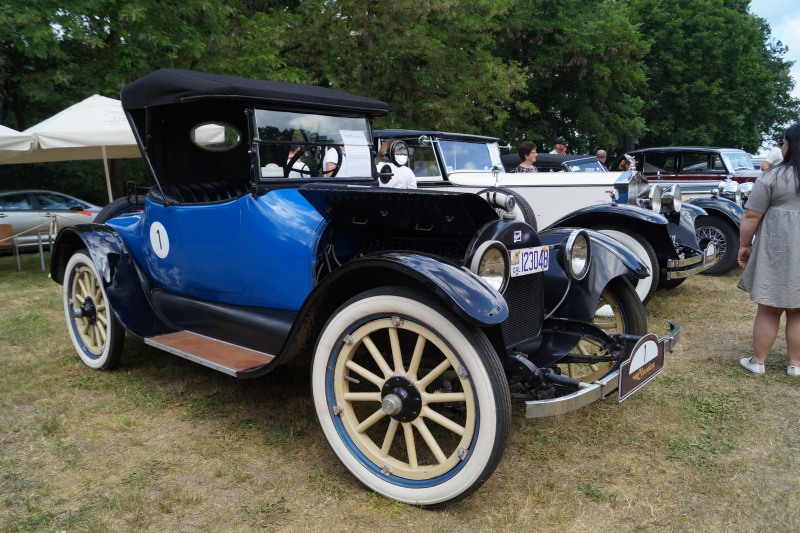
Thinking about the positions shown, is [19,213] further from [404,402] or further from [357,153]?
[404,402]

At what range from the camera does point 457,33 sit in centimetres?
1536

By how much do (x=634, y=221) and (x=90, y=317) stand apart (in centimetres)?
443

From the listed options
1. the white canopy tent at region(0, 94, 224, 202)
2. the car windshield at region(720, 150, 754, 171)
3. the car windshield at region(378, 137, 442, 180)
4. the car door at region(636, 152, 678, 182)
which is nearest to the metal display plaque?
the car windshield at region(378, 137, 442, 180)

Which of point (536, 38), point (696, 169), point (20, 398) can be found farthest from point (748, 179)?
point (20, 398)

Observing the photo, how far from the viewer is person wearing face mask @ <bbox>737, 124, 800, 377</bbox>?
327cm

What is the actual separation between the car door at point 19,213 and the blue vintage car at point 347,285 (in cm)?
695

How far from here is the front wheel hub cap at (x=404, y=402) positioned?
210 cm

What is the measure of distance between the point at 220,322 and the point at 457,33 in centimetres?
1443

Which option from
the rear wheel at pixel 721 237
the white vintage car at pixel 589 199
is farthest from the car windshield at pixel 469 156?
the rear wheel at pixel 721 237

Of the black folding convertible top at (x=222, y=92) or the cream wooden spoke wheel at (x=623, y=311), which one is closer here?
the black folding convertible top at (x=222, y=92)

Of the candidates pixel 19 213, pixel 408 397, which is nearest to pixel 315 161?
pixel 408 397

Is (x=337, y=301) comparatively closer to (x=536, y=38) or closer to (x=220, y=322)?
(x=220, y=322)

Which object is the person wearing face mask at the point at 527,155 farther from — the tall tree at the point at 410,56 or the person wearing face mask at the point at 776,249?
the tall tree at the point at 410,56

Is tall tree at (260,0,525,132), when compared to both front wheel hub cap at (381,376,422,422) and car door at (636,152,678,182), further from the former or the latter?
front wheel hub cap at (381,376,422,422)
